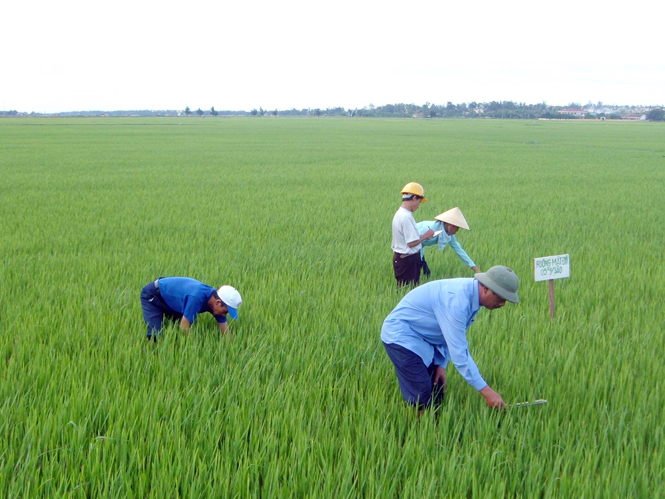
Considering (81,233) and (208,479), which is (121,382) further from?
(81,233)

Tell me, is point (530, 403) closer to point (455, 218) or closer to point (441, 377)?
point (441, 377)

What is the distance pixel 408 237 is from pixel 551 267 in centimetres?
137

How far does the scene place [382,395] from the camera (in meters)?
3.10

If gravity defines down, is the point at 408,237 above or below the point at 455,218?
below

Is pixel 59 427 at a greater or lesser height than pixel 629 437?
greater

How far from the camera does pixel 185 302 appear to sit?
3.86 metres

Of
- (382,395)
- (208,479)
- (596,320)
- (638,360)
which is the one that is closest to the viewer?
(208,479)

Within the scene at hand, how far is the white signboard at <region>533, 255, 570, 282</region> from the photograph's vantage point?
416 cm

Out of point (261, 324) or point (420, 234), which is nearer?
point (261, 324)

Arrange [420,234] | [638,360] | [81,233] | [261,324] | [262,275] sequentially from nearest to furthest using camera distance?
1. [638,360]
2. [261,324]
3. [420,234]
4. [262,275]
5. [81,233]

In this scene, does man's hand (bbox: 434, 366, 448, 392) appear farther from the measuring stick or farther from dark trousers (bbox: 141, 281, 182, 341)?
dark trousers (bbox: 141, 281, 182, 341)

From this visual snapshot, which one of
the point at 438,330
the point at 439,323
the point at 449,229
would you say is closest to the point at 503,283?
the point at 439,323

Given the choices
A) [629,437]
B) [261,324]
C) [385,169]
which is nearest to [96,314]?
[261,324]

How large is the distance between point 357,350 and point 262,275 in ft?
7.15
